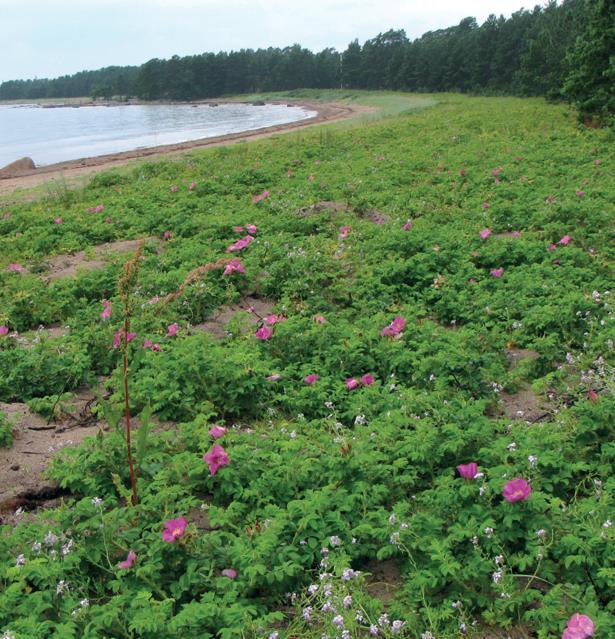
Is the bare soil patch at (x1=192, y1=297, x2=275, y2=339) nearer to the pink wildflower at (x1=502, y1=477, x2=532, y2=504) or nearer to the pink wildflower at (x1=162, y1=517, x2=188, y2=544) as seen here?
the pink wildflower at (x1=162, y1=517, x2=188, y2=544)

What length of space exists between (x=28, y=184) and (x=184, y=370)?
15.7 meters

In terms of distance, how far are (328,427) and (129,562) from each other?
5.00 ft

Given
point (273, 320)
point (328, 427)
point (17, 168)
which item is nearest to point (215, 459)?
point (328, 427)

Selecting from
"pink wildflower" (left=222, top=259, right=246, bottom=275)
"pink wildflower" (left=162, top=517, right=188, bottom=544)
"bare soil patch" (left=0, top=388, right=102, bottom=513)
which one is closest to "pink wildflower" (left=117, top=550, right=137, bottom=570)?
"pink wildflower" (left=162, top=517, right=188, bottom=544)

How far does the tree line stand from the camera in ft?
61.8

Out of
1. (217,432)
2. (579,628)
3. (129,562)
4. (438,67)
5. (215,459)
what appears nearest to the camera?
(579,628)

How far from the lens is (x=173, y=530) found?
2656 millimetres

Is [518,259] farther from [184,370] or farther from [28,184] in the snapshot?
[28,184]

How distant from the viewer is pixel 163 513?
9.45 feet

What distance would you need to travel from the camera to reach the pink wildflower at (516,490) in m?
2.72

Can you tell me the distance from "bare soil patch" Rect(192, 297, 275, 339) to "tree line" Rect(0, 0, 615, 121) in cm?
1474

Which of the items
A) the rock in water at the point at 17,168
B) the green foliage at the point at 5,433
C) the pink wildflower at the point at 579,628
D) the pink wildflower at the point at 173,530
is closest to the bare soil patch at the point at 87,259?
the green foliage at the point at 5,433

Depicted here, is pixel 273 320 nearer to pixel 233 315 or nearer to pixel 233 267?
pixel 233 315

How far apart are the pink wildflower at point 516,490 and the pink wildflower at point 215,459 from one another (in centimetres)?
132
